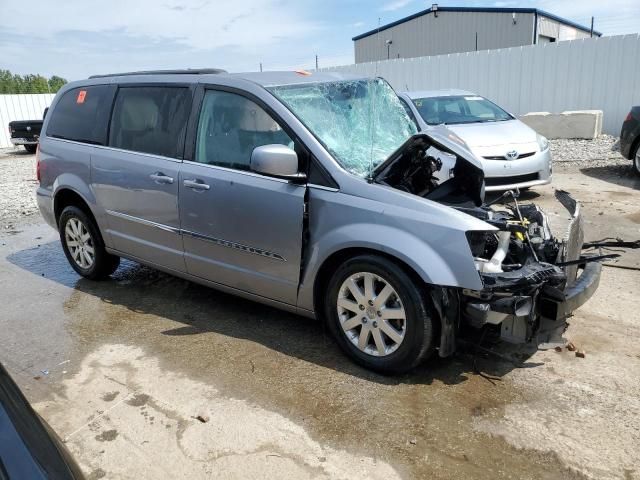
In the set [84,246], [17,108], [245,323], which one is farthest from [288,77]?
[17,108]

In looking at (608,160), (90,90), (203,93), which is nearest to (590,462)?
(203,93)

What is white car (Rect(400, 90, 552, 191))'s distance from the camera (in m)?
7.57

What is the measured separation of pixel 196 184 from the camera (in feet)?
13.5

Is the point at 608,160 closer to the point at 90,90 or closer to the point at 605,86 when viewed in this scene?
the point at 605,86

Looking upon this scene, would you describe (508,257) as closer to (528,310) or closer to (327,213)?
(528,310)

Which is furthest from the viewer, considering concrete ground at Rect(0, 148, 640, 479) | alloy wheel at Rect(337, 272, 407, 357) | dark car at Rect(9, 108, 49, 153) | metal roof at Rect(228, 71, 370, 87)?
dark car at Rect(9, 108, 49, 153)

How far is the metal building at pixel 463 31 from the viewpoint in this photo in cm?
2502

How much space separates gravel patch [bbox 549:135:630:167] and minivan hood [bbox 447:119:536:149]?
312cm

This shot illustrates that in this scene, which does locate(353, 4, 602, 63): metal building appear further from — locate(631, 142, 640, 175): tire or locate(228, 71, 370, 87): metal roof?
locate(228, 71, 370, 87): metal roof

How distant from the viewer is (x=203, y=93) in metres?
4.21

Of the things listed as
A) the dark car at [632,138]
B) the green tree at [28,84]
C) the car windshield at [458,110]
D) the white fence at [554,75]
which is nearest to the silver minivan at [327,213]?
the car windshield at [458,110]

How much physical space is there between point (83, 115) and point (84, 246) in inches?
49.8

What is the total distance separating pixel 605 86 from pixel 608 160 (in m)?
4.09

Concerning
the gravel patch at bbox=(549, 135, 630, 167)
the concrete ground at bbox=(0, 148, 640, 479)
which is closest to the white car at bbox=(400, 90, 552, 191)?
the gravel patch at bbox=(549, 135, 630, 167)
